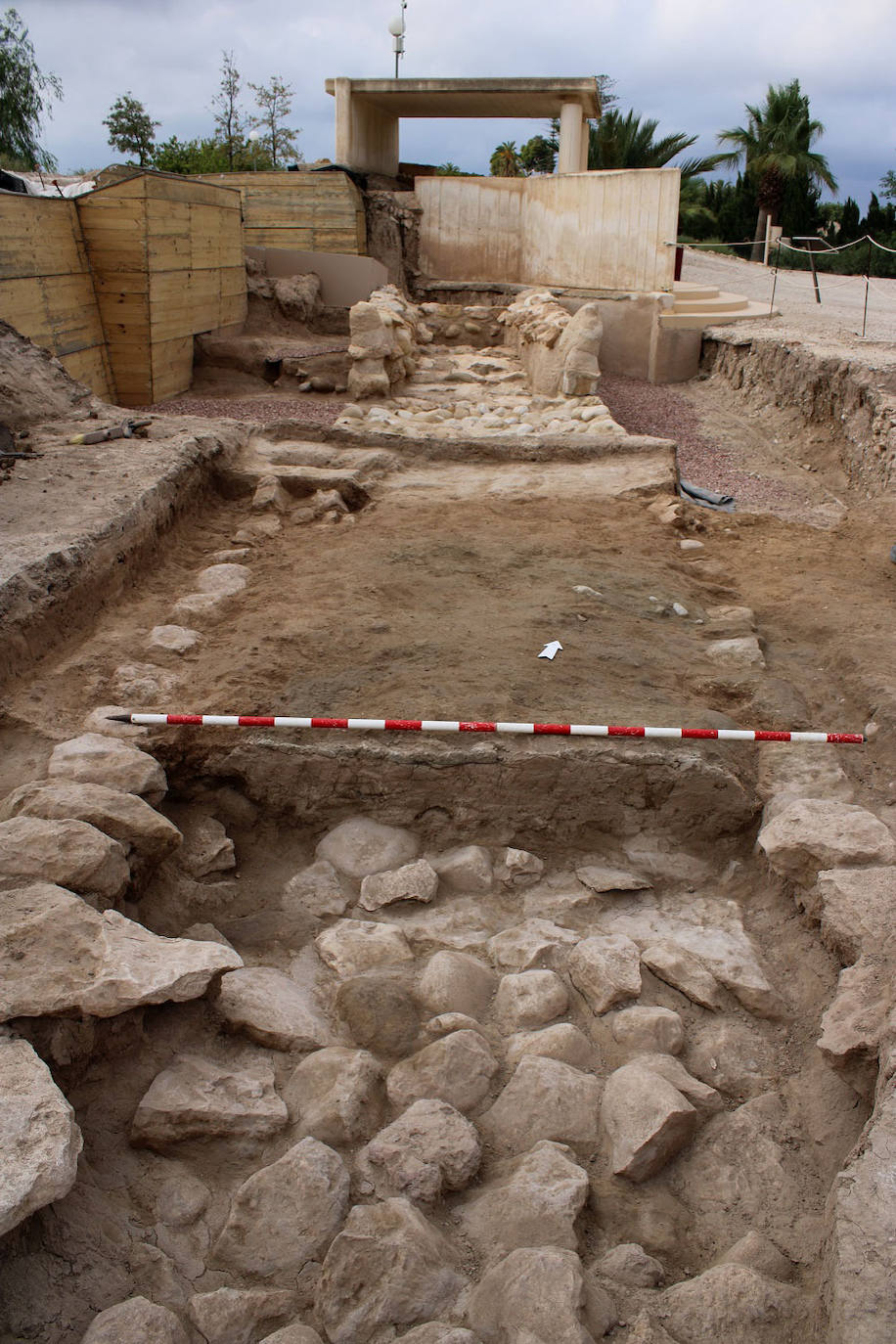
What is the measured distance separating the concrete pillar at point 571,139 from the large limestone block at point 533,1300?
1788cm

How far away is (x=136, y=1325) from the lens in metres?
1.80

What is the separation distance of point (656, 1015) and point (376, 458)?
5.27 metres

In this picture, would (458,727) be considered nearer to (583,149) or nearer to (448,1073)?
(448,1073)

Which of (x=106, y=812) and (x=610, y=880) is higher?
(x=106, y=812)

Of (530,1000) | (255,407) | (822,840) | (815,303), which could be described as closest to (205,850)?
(530,1000)

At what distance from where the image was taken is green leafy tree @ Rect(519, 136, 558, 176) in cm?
3231

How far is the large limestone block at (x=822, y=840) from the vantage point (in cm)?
298

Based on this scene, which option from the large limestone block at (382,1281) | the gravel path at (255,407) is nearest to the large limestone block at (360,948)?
the large limestone block at (382,1281)

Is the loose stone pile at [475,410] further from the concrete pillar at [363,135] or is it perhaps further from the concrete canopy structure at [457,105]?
the concrete pillar at [363,135]

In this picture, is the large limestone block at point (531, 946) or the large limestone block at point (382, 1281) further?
the large limestone block at point (531, 946)

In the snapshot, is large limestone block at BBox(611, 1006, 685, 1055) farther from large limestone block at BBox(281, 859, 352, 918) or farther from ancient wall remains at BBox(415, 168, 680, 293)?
ancient wall remains at BBox(415, 168, 680, 293)

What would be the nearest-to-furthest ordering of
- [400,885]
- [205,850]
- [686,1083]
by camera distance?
[686,1083], [400,885], [205,850]

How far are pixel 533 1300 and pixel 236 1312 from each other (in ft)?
1.91

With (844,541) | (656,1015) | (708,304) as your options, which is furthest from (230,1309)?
(708,304)
